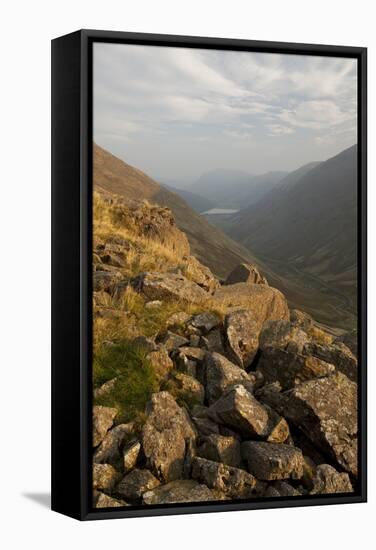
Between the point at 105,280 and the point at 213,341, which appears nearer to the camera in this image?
the point at 105,280

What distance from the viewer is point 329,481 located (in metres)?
16.6

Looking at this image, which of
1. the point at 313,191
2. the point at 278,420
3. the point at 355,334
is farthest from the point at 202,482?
the point at 313,191

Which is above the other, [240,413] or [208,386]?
[208,386]

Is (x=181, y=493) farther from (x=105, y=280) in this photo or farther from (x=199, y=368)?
(x=105, y=280)

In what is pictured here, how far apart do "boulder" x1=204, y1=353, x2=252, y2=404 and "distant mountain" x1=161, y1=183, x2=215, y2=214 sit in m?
1.85

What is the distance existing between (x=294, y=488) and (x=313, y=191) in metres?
3.62

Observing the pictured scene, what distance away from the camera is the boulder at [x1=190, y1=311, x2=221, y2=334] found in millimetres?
16656

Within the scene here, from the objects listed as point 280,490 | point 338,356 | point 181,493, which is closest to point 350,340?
point 338,356

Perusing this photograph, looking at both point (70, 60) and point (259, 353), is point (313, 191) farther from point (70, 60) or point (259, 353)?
point (70, 60)

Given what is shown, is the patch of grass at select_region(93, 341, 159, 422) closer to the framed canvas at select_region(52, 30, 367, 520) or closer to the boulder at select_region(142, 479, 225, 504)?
the framed canvas at select_region(52, 30, 367, 520)

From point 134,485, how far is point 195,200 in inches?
142

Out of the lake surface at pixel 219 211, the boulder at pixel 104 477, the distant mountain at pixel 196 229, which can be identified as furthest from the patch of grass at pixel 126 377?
the lake surface at pixel 219 211

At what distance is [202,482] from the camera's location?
1594cm

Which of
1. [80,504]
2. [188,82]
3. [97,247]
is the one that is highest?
[188,82]
